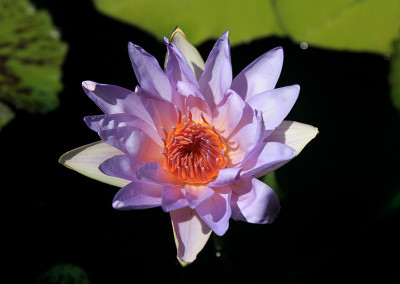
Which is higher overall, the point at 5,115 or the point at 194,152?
the point at 194,152

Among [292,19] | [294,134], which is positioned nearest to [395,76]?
[292,19]

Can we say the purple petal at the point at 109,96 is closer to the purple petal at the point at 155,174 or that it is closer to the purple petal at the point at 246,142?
the purple petal at the point at 155,174

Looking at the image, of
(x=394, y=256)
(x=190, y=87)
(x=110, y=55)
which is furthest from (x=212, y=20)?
(x=394, y=256)

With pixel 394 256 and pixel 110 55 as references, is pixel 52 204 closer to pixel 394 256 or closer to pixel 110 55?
pixel 110 55

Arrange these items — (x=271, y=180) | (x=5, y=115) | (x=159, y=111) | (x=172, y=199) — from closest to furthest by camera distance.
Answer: (x=172, y=199) < (x=159, y=111) < (x=271, y=180) < (x=5, y=115)

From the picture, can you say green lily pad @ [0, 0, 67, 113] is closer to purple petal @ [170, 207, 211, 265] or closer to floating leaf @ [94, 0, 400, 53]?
floating leaf @ [94, 0, 400, 53]

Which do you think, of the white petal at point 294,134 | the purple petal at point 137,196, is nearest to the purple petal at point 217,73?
the white petal at point 294,134

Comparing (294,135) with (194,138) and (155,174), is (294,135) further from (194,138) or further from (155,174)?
(155,174)
